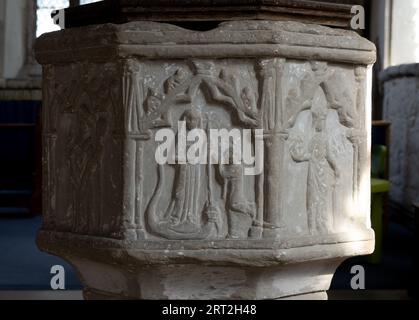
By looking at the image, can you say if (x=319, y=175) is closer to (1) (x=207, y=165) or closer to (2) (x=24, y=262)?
(1) (x=207, y=165)

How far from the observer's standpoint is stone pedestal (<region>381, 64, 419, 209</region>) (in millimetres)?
5785

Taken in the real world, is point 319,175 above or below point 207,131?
below

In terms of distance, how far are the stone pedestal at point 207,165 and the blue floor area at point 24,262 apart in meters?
1.62

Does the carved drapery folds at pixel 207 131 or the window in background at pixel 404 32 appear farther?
the window in background at pixel 404 32

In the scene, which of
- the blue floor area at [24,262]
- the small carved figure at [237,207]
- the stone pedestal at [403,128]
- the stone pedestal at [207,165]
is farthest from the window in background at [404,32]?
the small carved figure at [237,207]

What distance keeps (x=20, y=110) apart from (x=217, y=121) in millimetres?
5361

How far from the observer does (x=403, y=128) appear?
238 inches

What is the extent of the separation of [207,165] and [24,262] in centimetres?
263

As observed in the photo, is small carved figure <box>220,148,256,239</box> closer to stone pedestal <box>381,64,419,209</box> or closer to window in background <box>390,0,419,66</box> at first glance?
stone pedestal <box>381,64,419,209</box>

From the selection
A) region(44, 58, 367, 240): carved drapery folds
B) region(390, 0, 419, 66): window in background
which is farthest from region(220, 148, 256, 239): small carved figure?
region(390, 0, 419, 66): window in background

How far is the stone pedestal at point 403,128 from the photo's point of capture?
579 cm

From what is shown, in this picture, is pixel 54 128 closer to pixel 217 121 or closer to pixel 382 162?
pixel 217 121

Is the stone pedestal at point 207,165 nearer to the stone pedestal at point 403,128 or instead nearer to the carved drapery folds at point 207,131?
the carved drapery folds at point 207,131

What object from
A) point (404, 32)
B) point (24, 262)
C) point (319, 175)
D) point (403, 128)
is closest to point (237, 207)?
point (319, 175)
